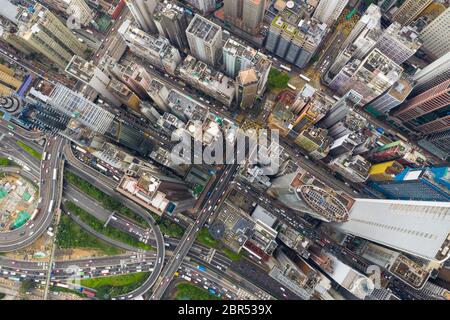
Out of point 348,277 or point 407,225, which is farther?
point 348,277

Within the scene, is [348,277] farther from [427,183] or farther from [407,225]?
[427,183]

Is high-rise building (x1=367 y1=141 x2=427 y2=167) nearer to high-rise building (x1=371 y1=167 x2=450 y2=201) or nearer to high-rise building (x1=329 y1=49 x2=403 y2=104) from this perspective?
high-rise building (x1=371 y1=167 x2=450 y2=201)

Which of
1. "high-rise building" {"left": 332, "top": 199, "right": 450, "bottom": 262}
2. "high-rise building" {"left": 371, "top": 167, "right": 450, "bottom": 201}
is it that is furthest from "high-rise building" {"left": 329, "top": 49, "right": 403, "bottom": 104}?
"high-rise building" {"left": 332, "top": 199, "right": 450, "bottom": 262}

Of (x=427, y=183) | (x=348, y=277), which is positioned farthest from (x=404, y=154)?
(x=348, y=277)

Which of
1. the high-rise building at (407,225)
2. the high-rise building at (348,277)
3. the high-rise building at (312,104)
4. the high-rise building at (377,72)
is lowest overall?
the high-rise building at (348,277)

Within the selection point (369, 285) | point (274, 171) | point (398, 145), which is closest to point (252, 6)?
point (274, 171)

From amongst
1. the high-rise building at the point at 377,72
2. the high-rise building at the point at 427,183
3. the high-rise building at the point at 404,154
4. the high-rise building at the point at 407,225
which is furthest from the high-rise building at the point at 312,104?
the high-rise building at the point at 427,183

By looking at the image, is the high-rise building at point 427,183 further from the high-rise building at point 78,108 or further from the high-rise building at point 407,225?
the high-rise building at point 78,108
